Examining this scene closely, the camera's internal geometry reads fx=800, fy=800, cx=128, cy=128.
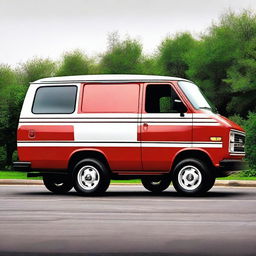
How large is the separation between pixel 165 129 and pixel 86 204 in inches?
110

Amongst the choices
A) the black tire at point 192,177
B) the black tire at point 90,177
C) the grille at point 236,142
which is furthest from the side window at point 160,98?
the black tire at point 90,177

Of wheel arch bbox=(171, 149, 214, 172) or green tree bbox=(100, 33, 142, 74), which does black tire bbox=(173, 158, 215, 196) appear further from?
green tree bbox=(100, 33, 142, 74)

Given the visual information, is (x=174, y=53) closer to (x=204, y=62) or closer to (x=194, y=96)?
(x=204, y=62)

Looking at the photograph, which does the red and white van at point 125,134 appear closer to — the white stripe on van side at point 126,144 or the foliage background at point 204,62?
the white stripe on van side at point 126,144

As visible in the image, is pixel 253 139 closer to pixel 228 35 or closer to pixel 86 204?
pixel 86 204

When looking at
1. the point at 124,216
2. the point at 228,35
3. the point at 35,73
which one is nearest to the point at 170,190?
the point at 124,216

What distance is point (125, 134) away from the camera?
17.7 metres

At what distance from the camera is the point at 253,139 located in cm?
3441

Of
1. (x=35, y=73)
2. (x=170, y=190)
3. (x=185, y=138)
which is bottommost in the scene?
(x=170, y=190)

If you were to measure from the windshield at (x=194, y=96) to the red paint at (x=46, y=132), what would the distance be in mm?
2678

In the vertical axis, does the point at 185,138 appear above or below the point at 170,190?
above

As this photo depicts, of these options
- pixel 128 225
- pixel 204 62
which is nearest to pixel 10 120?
pixel 204 62

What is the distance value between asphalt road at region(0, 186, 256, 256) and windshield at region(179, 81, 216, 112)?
79.9 inches

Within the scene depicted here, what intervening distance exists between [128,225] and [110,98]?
640cm
